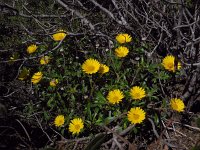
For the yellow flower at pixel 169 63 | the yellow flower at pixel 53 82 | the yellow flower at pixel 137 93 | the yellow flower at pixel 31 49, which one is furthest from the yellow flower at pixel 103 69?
the yellow flower at pixel 31 49

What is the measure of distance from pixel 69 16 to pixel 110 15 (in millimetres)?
756

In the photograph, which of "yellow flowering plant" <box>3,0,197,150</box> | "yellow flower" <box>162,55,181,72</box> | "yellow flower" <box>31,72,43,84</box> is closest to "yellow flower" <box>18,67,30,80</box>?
"yellow flowering plant" <box>3,0,197,150</box>

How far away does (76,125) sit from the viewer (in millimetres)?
2686

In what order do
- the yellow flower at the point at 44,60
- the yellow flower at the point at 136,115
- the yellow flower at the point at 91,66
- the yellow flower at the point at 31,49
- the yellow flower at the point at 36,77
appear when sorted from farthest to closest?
the yellow flower at the point at 31,49
the yellow flower at the point at 44,60
the yellow flower at the point at 36,77
the yellow flower at the point at 91,66
the yellow flower at the point at 136,115

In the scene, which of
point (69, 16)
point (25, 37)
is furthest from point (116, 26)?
point (25, 37)

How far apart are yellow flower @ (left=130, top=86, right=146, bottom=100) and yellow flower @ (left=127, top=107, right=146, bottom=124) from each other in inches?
3.7

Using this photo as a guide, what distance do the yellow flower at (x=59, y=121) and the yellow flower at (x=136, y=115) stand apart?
561 mm

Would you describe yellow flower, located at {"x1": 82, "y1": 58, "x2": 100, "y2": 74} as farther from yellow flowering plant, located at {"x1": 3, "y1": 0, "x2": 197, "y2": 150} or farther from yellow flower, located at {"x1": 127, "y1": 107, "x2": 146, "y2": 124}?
yellow flower, located at {"x1": 127, "y1": 107, "x2": 146, "y2": 124}

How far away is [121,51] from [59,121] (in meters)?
0.87

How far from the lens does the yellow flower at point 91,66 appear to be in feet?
9.31

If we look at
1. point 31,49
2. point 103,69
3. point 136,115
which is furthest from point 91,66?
point 31,49

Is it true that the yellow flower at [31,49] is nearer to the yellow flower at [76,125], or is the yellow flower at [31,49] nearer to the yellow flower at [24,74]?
the yellow flower at [24,74]

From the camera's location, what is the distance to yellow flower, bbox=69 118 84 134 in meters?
2.65

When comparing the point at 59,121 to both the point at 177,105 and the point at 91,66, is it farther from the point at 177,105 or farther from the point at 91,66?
the point at 177,105
